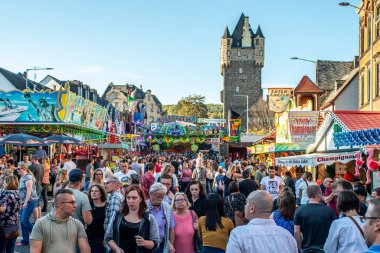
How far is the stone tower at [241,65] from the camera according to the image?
94.6 metres

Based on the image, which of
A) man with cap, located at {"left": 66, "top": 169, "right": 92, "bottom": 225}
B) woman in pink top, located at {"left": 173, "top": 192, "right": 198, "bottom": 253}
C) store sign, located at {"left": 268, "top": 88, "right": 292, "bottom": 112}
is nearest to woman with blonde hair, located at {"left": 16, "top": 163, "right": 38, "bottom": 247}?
man with cap, located at {"left": 66, "top": 169, "right": 92, "bottom": 225}

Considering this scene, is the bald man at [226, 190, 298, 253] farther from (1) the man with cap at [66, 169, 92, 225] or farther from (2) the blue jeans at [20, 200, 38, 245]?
(2) the blue jeans at [20, 200, 38, 245]

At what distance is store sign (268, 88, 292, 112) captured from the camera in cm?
3166

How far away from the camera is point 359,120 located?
1675 centimetres

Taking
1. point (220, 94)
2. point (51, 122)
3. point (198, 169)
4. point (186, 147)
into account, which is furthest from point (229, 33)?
point (198, 169)

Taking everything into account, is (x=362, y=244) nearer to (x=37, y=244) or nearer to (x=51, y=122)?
(x=37, y=244)

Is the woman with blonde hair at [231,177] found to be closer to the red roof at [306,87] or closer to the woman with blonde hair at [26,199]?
the woman with blonde hair at [26,199]

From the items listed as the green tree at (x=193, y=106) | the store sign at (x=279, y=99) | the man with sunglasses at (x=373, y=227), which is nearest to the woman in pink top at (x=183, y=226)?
the man with sunglasses at (x=373, y=227)

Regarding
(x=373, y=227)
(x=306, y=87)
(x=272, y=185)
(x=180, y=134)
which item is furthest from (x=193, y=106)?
(x=373, y=227)

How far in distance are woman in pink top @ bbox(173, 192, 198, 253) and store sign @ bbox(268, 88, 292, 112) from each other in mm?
25087

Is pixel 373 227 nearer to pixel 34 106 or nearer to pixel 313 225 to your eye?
pixel 313 225

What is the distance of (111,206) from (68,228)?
1500mm

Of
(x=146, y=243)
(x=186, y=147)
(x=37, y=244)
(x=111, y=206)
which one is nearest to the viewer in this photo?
(x=37, y=244)

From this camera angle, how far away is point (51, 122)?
2733 centimetres
